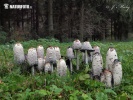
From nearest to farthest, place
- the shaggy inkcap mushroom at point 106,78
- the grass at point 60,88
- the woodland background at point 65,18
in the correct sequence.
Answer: the grass at point 60,88 < the shaggy inkcap mushroom at point 106,78 < the woodland background at point 65,18

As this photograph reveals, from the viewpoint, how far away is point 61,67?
3.29 meters

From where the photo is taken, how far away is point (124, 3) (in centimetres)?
1884

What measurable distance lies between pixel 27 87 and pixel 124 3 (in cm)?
1646

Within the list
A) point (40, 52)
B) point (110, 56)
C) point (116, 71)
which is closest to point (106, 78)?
point (116, 71)

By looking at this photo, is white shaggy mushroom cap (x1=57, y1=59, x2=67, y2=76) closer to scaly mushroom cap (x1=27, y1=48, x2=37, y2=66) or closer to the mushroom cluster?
the mushroom cluster

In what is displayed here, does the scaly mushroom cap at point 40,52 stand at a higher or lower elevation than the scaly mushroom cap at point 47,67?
higher

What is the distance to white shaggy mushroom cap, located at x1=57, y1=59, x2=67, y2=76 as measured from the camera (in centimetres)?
329

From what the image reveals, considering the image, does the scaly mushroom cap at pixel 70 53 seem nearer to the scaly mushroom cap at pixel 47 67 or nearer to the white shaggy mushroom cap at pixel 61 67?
the scaly mushroom cap at pixel 47 67

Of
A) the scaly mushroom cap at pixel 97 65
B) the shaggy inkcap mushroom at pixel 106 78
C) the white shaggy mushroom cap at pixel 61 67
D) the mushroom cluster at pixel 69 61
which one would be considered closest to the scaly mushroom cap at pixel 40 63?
the mushroom cluster at pixel 69 61

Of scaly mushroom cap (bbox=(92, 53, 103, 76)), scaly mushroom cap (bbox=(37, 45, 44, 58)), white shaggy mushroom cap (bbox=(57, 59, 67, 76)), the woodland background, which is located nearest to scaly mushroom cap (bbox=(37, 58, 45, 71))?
scaly mushroom cap (bbox=(37, 45, 44, 58))

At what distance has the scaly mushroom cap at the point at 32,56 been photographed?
3506 mm

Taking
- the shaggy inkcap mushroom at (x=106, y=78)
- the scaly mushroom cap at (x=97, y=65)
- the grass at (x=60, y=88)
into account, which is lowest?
the grass at (x=60, y=88)

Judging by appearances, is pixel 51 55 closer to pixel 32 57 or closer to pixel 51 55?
pixel 51 55

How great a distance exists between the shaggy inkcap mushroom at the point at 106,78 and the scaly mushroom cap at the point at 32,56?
0.80 meters
